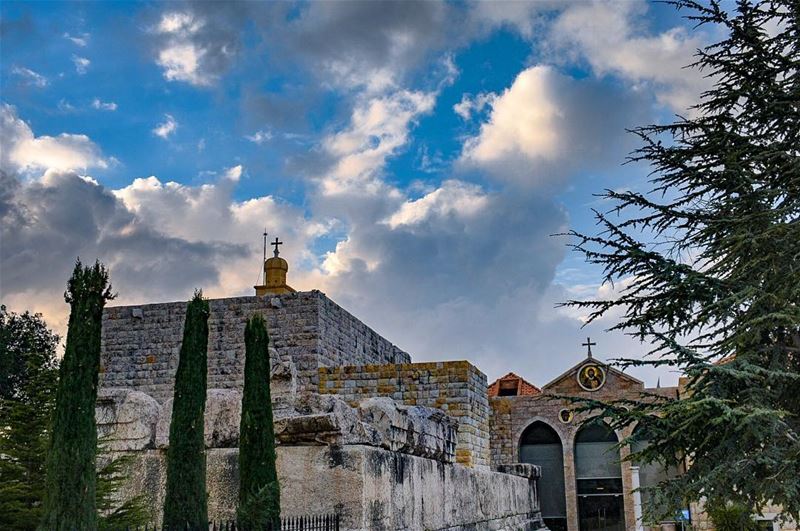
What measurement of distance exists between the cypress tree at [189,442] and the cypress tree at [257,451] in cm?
26

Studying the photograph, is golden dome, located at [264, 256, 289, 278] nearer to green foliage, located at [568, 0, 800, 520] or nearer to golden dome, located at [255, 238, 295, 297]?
golden dome, located at [255, 238, 295, 297]

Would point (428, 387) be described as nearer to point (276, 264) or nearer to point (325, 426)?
point (276, 264)

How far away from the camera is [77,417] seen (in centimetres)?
416

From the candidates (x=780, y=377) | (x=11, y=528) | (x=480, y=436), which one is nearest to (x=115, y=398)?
(x=11, y=528)

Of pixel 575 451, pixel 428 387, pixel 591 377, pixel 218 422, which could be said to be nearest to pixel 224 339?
pixel 428 387

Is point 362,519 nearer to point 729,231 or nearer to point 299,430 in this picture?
point 299,430

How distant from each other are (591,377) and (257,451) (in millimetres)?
A: 20069

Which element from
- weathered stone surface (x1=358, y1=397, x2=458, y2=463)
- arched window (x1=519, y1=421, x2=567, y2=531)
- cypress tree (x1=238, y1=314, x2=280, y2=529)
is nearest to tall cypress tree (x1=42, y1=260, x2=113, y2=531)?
cypress tree (x1=238, y1=314, x2=280, y2=529)

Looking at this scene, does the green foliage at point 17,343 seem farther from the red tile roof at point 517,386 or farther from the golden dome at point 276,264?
the red tile roof at point 517,386

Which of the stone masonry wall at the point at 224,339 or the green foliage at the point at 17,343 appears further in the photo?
the green foliage at the point at 17,343

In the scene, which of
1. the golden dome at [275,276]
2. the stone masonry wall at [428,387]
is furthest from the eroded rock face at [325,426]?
the golden dome at [275,276]

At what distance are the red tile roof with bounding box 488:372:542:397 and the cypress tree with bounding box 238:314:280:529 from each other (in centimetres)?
2108

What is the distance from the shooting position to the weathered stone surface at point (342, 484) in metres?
5.02

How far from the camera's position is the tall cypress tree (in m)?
3.98
